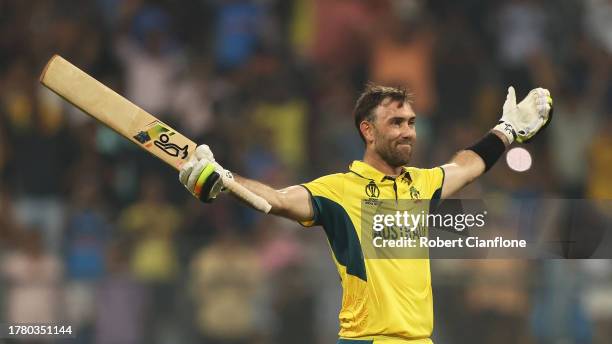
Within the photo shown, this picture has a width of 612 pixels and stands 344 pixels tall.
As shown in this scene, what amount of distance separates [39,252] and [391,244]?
3.93 m

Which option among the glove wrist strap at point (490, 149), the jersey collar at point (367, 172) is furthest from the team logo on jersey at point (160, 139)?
the glove wrist strap at point (490, 149)

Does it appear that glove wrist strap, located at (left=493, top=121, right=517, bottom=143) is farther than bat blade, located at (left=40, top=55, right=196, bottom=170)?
Yes

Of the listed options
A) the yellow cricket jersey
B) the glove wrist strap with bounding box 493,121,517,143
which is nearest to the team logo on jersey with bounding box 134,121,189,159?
the yellow cricket jersey

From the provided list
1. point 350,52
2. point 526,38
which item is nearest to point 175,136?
point 350,52

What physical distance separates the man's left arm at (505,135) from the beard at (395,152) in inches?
15.1

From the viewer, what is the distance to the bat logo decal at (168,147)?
5521mm

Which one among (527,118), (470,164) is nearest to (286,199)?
(470,164)

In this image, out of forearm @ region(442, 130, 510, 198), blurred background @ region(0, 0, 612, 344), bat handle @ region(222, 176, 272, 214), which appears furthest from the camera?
blurred background @ region(0, 0, 612, 344)

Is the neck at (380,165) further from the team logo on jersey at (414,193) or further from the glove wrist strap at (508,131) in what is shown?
the glove wrist strap at (508,131)

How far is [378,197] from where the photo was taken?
5684 mm

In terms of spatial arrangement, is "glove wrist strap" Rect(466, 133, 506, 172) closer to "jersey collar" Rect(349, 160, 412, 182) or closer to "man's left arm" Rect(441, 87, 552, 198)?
Answer: "man's left arm" Rect(441, 87, 552, 198)

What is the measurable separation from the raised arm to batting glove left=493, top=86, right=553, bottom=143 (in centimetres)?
120

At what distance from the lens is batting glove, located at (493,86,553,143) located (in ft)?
20.2

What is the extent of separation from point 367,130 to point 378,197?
1.08ft
